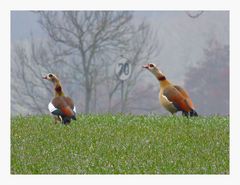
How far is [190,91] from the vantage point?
13477 mm

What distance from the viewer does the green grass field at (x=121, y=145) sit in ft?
39.2

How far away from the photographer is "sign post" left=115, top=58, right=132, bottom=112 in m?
13.6

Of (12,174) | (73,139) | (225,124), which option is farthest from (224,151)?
(12,174)

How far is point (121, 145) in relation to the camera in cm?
1263

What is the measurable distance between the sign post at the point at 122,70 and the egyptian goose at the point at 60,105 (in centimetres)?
89

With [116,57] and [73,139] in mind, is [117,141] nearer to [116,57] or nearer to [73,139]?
[73,139]

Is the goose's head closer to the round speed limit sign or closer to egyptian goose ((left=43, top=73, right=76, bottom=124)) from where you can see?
egyptian goose ((left=43, top=73, right=76, bottom=124))

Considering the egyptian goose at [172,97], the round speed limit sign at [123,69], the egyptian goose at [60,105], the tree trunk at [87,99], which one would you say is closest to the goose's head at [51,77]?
the egyptian goose at [60,105]

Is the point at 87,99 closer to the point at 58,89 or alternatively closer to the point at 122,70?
the point at 58,89

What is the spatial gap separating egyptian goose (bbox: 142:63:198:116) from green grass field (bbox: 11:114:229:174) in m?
0.17

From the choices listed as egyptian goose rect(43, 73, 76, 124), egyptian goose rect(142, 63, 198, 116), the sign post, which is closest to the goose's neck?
egyptian goose rect(43, 73, 76, 124)

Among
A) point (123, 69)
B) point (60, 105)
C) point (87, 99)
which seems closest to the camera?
point (60, 105)

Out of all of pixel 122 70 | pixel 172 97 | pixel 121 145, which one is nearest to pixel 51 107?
pixel 122 70

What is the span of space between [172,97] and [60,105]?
6.05ft
